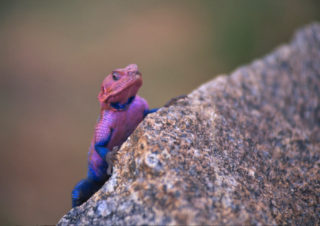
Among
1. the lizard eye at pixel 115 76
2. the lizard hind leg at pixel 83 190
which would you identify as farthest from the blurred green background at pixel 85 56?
the lizard eye at pixel 115 76

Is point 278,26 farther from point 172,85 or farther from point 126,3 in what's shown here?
point 126,3

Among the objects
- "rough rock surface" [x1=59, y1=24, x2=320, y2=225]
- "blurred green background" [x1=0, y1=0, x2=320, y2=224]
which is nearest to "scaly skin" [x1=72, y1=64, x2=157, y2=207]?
"rough rock surface" [x1=59, y1=24, x2=320, y2=225]

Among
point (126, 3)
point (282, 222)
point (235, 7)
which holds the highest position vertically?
point (126, 3)

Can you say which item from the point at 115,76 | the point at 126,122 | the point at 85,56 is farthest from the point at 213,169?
the point at 85,56

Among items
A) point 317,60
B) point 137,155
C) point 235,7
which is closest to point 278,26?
point 235,7

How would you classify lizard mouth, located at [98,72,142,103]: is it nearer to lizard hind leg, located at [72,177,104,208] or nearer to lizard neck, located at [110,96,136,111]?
lizard neck, located at [110,96,136,111]

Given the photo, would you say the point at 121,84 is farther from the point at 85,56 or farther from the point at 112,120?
the point at 85,56
